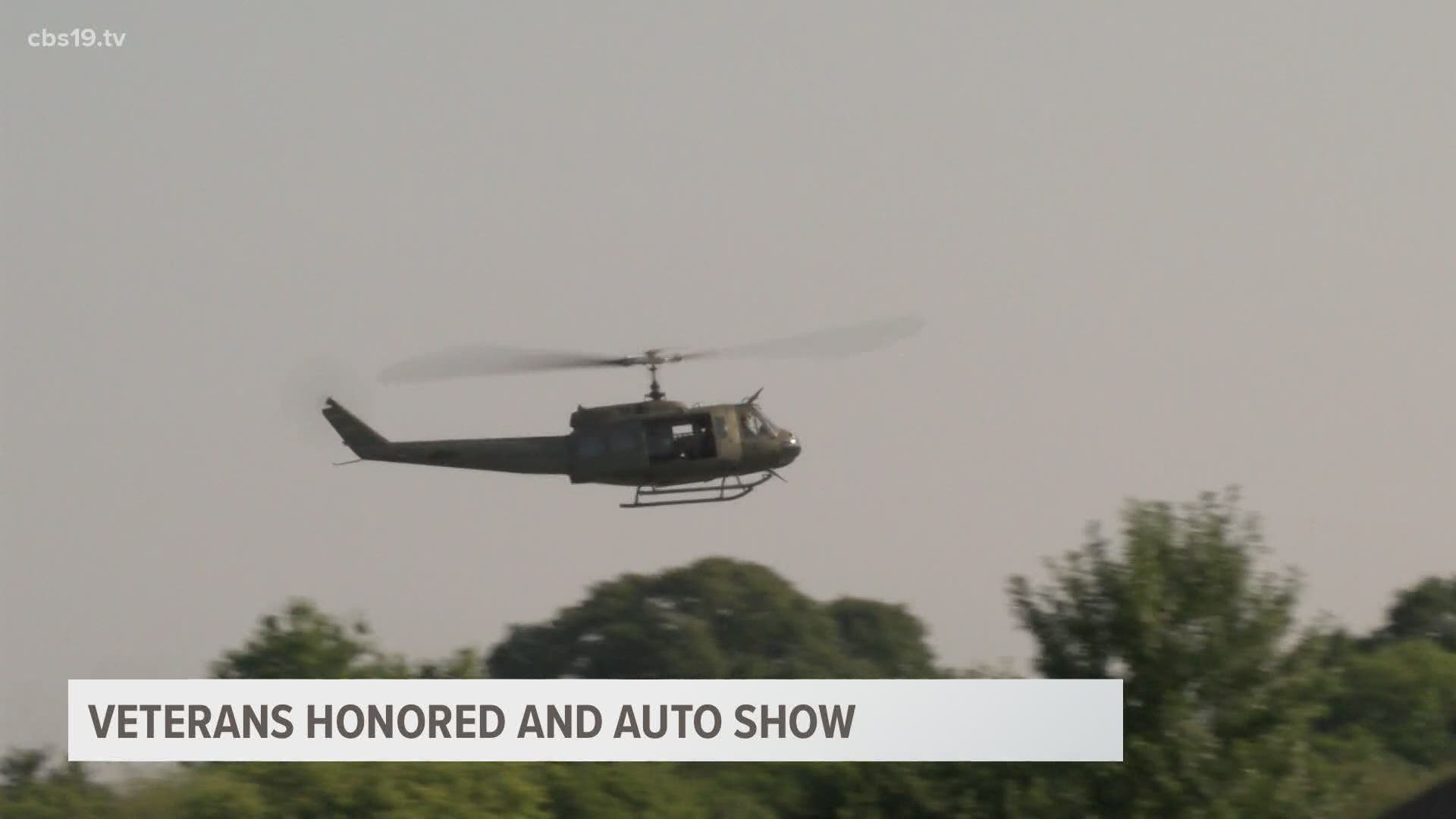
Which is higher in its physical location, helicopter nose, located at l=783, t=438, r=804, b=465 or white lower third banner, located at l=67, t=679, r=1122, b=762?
helicopter nose, located at l=783, t=438, r=804, b=465

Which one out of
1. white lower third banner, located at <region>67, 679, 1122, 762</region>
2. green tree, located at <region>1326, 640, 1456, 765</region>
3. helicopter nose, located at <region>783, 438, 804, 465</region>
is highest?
helicopter nose, located at <region>783, 438, 804, 465</region>

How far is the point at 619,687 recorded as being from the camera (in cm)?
3397

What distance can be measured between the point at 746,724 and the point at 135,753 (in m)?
9.73

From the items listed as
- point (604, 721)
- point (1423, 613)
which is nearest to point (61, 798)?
point (604, 721)

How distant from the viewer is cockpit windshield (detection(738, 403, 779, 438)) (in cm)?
2480

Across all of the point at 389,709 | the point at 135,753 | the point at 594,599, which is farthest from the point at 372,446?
the point at 594,599

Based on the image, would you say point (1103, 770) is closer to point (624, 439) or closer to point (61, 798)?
point (624, 439)

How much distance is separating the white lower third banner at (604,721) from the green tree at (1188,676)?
18.0 inches

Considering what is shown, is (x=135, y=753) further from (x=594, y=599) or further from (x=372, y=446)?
(x=594, y=599)

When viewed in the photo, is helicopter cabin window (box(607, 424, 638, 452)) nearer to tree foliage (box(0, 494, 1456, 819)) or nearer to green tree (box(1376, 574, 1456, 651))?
tree foliage (box(0, 494, 1456, 819))

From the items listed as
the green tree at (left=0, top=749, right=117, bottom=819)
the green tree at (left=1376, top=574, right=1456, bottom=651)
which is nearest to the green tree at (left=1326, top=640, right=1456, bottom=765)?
the green tree at (left=1376, top=574, right=1456, bottom=651)

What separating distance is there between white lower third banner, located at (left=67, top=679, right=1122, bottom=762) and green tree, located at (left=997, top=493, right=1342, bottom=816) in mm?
457

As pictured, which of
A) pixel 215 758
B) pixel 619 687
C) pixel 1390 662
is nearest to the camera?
pixel 215 758

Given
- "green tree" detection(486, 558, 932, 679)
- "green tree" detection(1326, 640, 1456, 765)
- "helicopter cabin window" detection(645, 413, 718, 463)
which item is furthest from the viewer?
"green tree" detection(486, 558, 932, 679)
